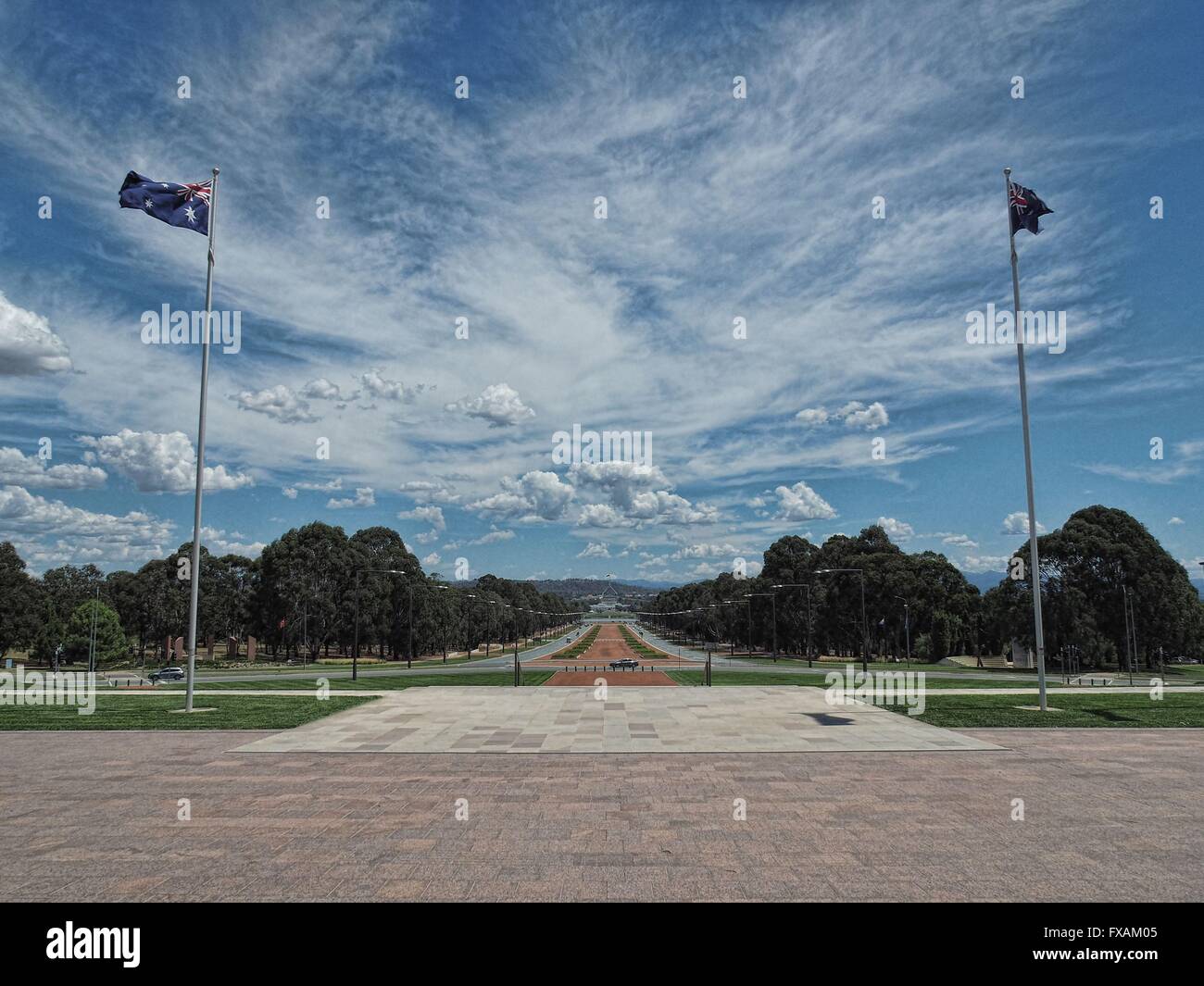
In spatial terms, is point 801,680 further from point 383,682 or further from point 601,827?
point 601,827

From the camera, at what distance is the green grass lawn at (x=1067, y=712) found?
24078 mm

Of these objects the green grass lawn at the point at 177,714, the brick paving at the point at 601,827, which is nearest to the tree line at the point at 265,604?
Answer: the green grass lawn at the point at 177,714

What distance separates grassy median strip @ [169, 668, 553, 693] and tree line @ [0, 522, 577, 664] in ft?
74.5

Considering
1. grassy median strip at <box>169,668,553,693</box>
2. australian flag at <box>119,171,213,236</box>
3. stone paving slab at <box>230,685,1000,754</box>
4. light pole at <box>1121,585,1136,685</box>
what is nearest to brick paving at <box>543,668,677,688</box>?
grassy median strip at <box>169,668,553,693</box>

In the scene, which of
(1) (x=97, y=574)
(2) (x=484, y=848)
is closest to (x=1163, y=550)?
(2) (x=484, y=848)

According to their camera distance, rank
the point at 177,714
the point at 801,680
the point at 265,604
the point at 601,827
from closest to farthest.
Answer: the point at 601,827 < the point at 177,714 < the point at 801,680 < the point at 265,604

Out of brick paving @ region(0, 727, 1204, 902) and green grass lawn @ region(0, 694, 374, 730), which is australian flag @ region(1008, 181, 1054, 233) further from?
green grass lawn @ region(0, 694, 374, 730)

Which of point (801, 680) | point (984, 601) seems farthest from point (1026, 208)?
point (984, 601)

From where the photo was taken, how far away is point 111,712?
26.6 metres

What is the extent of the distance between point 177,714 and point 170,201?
16899mm

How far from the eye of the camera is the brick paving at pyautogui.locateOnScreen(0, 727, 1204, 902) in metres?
9.80

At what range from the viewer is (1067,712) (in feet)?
85.8
